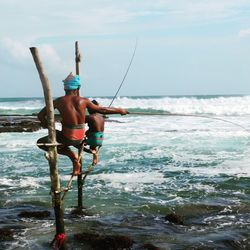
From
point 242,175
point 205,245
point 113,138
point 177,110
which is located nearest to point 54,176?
point 205,245

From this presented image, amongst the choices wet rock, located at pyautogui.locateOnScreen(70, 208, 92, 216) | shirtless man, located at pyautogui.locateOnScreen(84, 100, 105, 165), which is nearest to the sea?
wet rock, located at pyautogui.locateOnScreen(70, 208, 92, 216)

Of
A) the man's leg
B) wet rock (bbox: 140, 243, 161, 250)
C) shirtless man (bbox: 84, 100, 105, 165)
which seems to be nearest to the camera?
the man's leg

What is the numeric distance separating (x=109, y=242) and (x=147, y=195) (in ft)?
Result: 13.7

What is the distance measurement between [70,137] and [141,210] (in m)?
3.93

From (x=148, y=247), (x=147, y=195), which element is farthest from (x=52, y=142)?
(x=147, y=195)

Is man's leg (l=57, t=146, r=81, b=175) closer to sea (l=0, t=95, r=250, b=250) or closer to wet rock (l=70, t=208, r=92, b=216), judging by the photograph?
sea (l=0, t=95, r=250, b=250)

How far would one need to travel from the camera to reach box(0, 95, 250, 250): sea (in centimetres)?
855

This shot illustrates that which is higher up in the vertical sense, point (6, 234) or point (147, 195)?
point (6, 234)

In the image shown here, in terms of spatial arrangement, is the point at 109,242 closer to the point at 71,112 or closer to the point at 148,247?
the point at 148,247

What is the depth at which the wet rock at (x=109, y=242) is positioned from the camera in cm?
778

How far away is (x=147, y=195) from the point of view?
1197cm

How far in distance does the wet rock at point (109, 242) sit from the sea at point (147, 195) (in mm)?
180

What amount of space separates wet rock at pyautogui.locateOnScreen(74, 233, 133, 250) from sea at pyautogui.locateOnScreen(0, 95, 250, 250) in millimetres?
180

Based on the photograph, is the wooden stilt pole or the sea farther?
the sea
